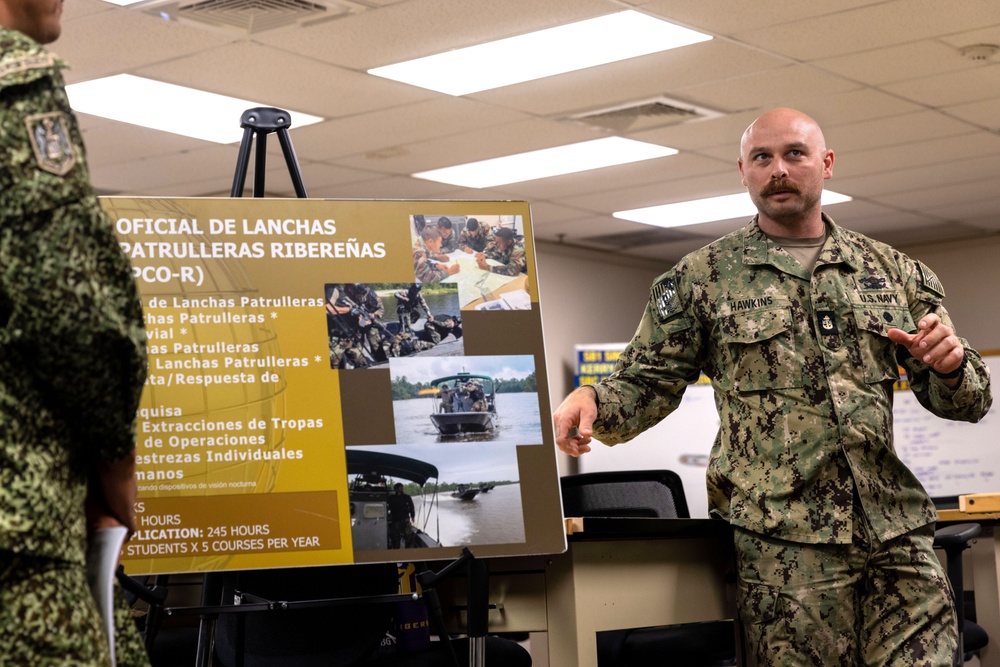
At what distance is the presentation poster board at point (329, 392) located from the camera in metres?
2.09

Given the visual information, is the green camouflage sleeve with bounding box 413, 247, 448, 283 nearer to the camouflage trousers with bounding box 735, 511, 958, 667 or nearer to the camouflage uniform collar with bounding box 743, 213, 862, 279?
the camouflage uniform collar with bounding box 743, 213, 862, 279

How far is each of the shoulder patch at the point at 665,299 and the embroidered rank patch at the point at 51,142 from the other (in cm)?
160

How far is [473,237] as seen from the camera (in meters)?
2.32

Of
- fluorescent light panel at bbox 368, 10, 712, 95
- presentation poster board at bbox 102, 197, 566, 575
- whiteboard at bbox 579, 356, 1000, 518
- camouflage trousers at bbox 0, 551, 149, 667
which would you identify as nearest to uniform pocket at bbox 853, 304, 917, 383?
presentation poster board at bbox 102, 197, 566, 575

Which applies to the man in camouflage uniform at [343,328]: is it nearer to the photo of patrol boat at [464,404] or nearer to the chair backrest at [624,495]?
the photo of patrol boat at [464,404]

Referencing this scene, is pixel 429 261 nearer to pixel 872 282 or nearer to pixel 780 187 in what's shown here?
pixel 780 187

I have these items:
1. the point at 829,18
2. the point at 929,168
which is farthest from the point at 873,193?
the point at 829,18

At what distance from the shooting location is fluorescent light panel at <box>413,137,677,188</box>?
6.68 metres

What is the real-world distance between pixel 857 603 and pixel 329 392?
1074 millimetres

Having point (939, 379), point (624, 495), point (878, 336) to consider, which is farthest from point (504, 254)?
point (624, 495)

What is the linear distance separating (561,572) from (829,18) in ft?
10.2

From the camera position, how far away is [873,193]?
802 centimetres

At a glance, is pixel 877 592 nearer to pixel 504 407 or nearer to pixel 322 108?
pixel 504 407

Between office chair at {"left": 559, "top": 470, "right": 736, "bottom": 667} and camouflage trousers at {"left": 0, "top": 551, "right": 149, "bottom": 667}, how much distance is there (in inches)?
106
